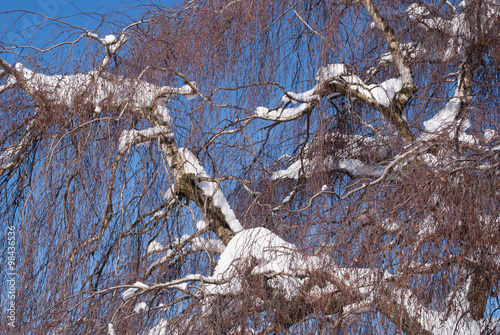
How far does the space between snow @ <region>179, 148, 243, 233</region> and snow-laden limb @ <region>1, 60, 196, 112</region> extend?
41 cm

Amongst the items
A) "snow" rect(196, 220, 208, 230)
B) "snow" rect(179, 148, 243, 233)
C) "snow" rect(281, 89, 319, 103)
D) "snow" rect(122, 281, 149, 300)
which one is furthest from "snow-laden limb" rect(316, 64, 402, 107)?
"snow" rect(122, 281, 149, 300)

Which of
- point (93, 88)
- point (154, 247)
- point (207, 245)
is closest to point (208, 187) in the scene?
point (207, 245)

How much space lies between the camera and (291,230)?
3.03 m

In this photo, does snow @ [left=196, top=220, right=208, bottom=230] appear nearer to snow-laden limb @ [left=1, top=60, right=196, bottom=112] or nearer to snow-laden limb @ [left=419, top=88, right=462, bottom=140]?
snow-laden limb @ [left=1, top=60, right=196, bottom=112]

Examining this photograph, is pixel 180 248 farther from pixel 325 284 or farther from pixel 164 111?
pixel 325 284

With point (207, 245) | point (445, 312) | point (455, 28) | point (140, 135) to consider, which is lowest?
point (445, 312)

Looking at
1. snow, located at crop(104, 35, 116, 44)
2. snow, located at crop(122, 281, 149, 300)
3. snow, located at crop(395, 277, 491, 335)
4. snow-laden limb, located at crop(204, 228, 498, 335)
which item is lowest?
snow, located at crop(395, 277, 491, 335)

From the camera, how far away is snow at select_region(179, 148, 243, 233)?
3.74 meters

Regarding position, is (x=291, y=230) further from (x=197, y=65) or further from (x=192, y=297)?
(x=197, y=65)

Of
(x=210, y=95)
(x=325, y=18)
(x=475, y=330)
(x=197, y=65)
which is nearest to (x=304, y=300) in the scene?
(x=475, y=330)

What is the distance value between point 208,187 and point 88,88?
3.21 feet

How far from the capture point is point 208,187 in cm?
378

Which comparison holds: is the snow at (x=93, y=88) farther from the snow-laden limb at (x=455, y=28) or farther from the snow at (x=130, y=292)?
the snow-laden limb at (x=455, y=28)

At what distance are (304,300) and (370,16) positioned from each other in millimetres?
2064
